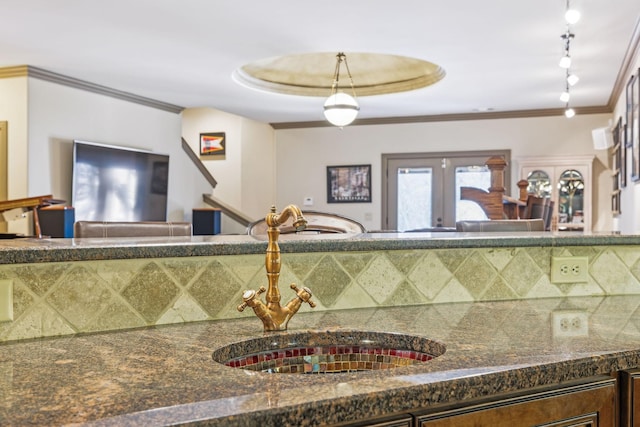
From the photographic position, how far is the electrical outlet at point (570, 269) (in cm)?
167

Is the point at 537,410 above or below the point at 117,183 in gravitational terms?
below

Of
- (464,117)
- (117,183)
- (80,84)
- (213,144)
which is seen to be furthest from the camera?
(213,144)

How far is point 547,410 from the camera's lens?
0.98 metres

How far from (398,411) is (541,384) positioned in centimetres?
27

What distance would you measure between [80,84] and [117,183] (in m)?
1.20

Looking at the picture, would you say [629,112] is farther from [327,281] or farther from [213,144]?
[213,144]

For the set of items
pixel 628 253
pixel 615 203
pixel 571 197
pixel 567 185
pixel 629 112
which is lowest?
pixel 628 253

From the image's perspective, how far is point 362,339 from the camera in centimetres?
121

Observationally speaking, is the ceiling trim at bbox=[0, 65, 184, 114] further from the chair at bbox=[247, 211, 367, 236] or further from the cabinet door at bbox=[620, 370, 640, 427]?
the cabinet door at bbox=[620, 370, 640, 427]

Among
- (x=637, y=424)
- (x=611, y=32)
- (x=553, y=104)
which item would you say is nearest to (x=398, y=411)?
(x=637, y=424)

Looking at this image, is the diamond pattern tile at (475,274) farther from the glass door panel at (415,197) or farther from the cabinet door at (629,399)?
the glass door panel at (415,197)

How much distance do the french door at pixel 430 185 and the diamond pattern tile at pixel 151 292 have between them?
→ 25.4 feet

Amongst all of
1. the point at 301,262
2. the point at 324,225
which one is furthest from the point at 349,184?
the point at 301,262

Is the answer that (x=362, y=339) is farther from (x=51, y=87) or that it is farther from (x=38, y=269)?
(x=51, y=87)
